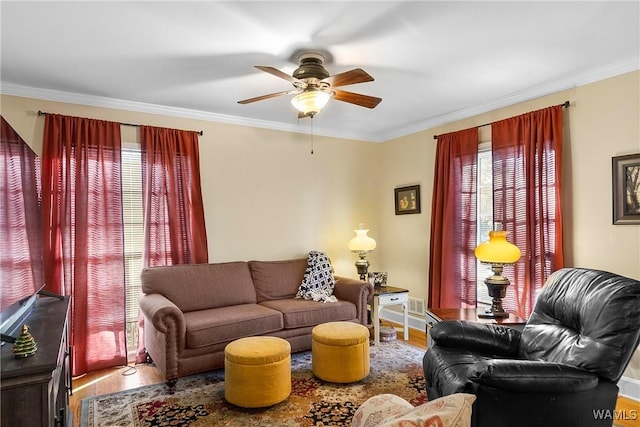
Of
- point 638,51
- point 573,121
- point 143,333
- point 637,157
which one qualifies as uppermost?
point 638,51

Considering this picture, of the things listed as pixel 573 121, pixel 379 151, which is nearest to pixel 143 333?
pixel 379 151

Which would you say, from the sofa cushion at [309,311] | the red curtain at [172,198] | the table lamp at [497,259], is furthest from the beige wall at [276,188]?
the table lamp at [497,259]

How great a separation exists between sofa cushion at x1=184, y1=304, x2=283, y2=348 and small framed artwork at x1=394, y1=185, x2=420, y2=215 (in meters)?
2.26

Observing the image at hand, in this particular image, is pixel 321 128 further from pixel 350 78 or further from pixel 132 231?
pixel 132 231

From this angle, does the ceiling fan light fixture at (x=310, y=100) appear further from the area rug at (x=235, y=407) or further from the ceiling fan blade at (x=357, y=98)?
the area rug at (x=235, y=407)

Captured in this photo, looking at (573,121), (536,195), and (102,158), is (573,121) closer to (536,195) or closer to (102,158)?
(536,195)

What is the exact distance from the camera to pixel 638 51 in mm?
2699

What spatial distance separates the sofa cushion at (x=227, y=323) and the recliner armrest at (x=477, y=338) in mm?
1536

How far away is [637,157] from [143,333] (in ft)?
14.5

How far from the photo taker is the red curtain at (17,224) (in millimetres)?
1732

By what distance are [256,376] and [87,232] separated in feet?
6.79

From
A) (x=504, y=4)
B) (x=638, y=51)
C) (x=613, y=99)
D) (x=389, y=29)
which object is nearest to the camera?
(x=504, y=4)

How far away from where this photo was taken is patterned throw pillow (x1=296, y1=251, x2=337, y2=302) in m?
4.04

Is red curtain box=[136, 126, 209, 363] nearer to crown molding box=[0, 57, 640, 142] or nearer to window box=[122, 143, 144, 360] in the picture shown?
window box=[122, 143, 144, 360]
